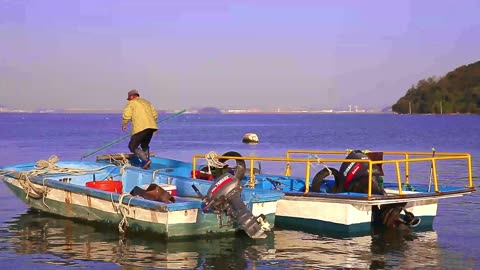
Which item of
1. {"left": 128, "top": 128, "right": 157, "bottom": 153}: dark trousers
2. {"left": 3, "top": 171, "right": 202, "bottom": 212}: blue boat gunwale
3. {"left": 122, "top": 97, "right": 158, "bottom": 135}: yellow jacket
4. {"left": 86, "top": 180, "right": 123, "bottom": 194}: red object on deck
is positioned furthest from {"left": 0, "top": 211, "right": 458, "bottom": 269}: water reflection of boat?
{"left": 122, "top": 97, "right": 158, "bottom": 135}: yellow jacket

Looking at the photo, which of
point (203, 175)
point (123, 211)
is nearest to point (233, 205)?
point (123, 211)

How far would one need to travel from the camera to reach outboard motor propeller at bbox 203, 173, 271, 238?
1163 cm

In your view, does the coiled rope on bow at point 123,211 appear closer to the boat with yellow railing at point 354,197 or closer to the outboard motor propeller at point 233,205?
the outboard motor propeller at point 233,205

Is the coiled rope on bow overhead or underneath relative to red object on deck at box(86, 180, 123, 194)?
underneath

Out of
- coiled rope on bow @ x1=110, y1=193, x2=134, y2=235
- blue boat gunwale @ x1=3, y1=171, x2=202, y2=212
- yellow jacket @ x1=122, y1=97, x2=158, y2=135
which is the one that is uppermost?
yellow jacket @ x1=122, y1=97, x2=158, y2=135

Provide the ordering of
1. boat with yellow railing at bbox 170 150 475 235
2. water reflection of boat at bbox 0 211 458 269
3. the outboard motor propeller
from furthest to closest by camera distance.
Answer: boat with yellow railing at bbox 170 150 475 235, the outboard motor propeller, water reflection of boat at bbox 0 211 458 269

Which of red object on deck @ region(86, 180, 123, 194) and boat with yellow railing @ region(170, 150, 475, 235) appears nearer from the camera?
boat with yellow railing @ region(170, 150, 475, 235)

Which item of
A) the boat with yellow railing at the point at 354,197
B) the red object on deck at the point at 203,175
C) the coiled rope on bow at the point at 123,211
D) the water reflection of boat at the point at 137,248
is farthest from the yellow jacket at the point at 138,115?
the coiled rope on bow at the point at 123,211

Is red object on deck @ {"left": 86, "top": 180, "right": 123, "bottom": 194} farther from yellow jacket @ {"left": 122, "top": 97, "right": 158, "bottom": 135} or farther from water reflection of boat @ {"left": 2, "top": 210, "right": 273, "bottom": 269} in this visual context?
yellow jacket @ {"left": 122, "top": 97, "right": 158, "bottom": 135}

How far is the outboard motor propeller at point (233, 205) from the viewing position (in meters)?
11.6

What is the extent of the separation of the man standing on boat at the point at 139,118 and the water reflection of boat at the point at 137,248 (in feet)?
9.21

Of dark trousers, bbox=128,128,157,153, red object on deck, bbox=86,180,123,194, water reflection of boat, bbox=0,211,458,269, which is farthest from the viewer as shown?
dark trousers, bbox=128,128,157,153

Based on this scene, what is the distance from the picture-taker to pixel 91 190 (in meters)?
13.6

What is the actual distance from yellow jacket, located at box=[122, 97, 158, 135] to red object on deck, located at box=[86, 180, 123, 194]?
1426 mm
